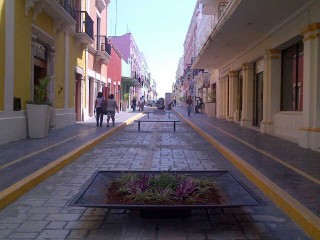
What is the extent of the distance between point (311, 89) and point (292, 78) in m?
3.08

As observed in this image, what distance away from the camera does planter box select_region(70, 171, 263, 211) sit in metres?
4.47

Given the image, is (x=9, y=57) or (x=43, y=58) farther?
(x=43, y=58)

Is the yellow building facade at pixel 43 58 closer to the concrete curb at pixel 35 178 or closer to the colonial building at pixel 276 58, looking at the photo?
the concrete curb at pixel 35 178

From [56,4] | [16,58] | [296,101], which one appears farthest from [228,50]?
[16,58]

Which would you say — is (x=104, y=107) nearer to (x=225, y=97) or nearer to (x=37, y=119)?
(x=37, y=119)

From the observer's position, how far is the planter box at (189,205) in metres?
4.47

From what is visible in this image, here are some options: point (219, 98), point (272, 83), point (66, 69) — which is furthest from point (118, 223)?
point (219, 98)

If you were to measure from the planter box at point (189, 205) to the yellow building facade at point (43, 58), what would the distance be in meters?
6.40

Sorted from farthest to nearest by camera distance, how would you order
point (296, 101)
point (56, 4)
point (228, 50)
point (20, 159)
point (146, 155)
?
point (228, 50)
point (56, 4)
point (296, 101)
point (146, 155)
point (20, 159)

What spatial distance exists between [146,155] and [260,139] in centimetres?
480

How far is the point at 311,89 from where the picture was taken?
1095 centimetres

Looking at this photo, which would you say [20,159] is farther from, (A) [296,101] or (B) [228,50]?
(B) [228,50]

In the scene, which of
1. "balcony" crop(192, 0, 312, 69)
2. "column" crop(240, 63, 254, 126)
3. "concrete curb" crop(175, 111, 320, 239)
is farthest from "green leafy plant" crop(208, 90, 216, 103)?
"concrete curb" crop(175, 111, 320, 239)

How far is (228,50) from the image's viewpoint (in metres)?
20.5
